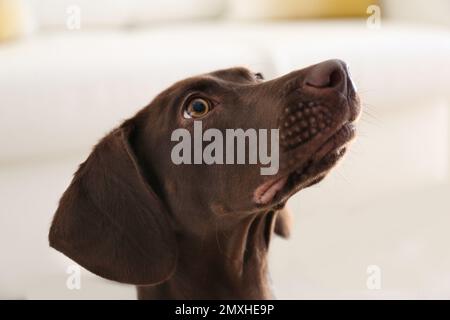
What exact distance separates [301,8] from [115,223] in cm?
165

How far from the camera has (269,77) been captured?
2143 mm

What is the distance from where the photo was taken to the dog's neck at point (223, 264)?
3.97ft

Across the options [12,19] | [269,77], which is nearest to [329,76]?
[269,77]

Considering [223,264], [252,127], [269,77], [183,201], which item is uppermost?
[269,77]

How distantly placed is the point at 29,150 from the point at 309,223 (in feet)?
2.92

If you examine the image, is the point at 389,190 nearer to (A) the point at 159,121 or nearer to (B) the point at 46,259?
(B) the point at 46,259

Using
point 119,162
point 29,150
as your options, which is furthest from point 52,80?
point 119,162

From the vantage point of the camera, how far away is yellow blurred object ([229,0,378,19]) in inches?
103

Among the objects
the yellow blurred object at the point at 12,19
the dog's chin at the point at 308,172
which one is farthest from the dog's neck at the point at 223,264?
the yellow blurred object at the point at 12,19

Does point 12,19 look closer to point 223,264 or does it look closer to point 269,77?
point 269,77

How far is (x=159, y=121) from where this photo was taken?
1172 mm

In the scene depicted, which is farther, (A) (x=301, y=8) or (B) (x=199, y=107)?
(A) (x=301, y=8)

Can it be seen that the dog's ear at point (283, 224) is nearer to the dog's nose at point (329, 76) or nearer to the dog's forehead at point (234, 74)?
the dog's forehead at point (234, 74)

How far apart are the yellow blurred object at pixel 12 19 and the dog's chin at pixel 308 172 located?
4.53ft
